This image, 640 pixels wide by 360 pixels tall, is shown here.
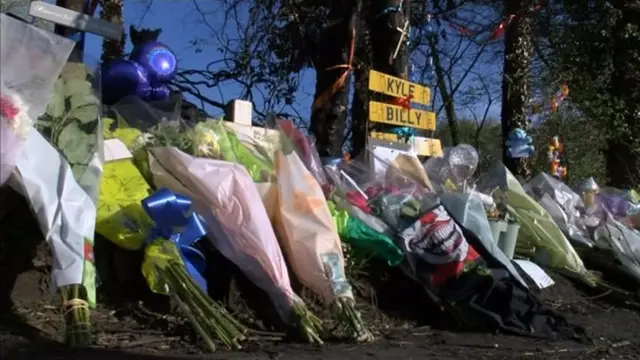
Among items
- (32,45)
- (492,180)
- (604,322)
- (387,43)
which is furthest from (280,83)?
(32,45)

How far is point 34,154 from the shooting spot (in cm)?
457

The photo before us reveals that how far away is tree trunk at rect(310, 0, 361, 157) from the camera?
8164mm

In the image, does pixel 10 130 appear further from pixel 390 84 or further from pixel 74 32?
pixel 390 84

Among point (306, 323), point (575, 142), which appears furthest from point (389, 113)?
point (575, 142)

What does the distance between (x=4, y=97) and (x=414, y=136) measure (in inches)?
180

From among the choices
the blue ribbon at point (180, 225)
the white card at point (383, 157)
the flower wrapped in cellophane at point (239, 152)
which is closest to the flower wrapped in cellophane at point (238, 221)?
the blue ribbon at point (180, 225)

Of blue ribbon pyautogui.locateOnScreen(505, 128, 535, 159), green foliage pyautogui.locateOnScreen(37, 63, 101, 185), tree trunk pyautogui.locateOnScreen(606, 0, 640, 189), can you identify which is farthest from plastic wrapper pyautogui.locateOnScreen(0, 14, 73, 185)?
tree trunk pyautogui.locateOnScreen(606, 0, 640, 189)

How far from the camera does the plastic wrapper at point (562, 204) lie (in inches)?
331

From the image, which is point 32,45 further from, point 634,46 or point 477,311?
point 634,46

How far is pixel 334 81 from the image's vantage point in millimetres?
8188

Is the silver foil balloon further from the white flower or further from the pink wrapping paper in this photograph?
the white flower

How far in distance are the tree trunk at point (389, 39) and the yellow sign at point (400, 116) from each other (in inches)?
12.1

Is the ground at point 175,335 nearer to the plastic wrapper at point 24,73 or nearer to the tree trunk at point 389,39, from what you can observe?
the plastic wrapper at point 24,73

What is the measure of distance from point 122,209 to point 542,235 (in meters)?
4.00
